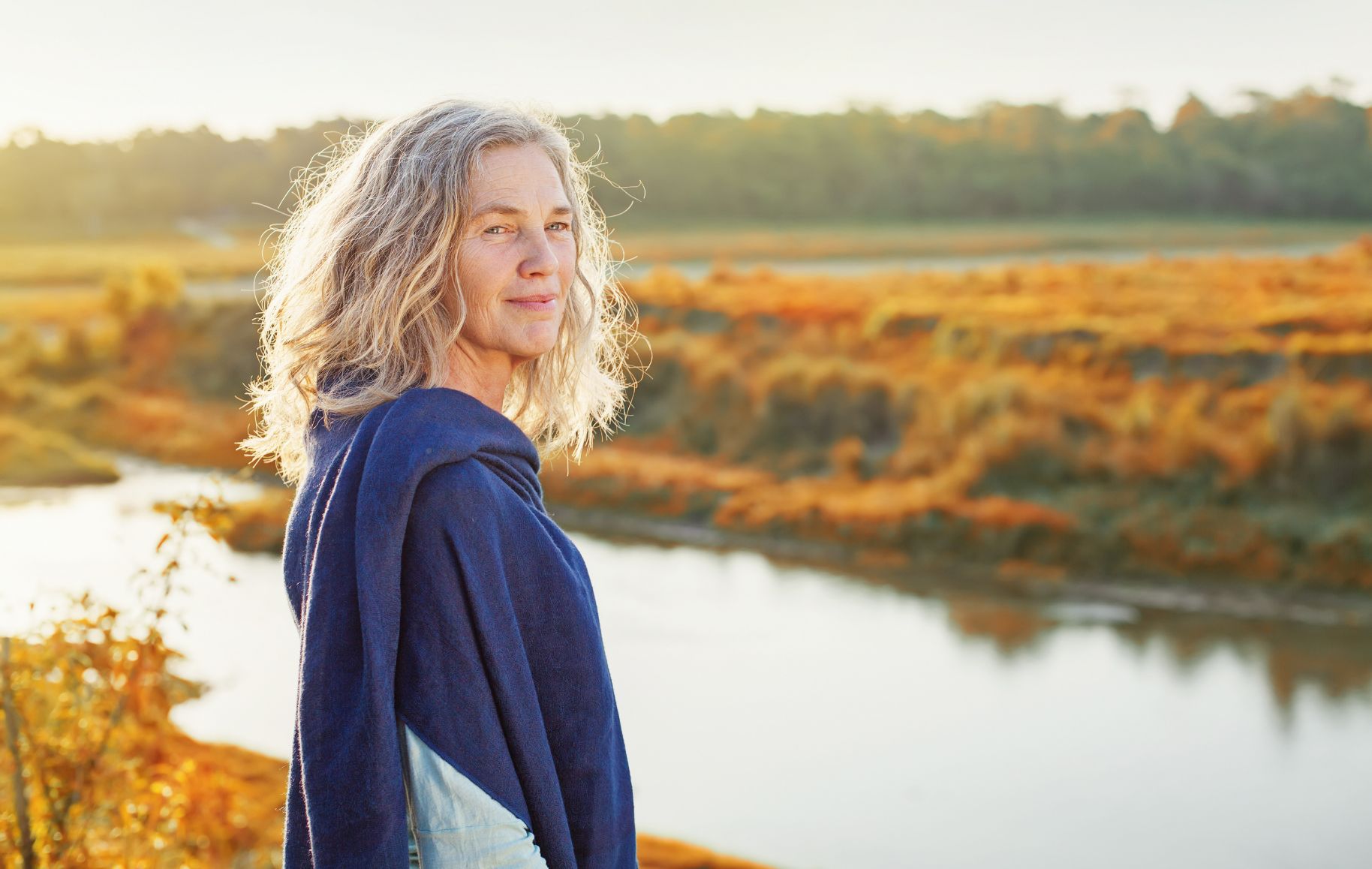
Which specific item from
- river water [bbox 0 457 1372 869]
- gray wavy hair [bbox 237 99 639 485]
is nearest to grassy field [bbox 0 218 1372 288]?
river water [bbox 0 457 1372 869]

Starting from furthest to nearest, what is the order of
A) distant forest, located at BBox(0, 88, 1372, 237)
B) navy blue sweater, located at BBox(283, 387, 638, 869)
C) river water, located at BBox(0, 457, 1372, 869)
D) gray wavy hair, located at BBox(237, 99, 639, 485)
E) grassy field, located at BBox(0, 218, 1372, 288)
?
grassy field, located at BBox(0, 218, 1372, 288) → distant forest, located at BBox(0, 88, 1372, 237) → river water, located at BBox(0, 457, 1372, 869) → gray wavy hair, located at BBox(237, 99, 639, 485) → navy blue sweater, located at BBox(283, 387, 638, 869)

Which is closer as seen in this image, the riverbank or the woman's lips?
the woman's lips

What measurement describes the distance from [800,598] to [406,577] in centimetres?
863

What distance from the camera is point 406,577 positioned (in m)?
0.99

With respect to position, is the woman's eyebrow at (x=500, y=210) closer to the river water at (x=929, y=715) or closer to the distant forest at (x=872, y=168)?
the river water at (x=929, y=715)

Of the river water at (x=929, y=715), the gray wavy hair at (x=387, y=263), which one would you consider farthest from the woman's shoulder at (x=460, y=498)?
the river water at (x=929, y=715)

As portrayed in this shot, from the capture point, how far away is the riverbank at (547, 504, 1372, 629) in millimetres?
8875

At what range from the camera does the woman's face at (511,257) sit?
43.5 inches

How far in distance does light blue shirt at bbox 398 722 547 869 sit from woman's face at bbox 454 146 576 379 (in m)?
0.35

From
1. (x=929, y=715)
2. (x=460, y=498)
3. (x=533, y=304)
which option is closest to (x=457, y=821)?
(x=460, y=498)

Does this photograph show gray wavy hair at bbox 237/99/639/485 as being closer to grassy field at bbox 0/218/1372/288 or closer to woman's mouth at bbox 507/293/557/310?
woman's mouth at bbox 507/293/557/310

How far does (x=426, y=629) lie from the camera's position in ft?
3.25

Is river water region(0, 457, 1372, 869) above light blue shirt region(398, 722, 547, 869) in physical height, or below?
below

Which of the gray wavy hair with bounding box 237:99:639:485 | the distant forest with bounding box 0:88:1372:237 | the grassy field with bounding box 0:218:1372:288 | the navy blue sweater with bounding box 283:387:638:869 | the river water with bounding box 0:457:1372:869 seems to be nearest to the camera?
the navy blue sweater with bounding box 283:387:638:869
